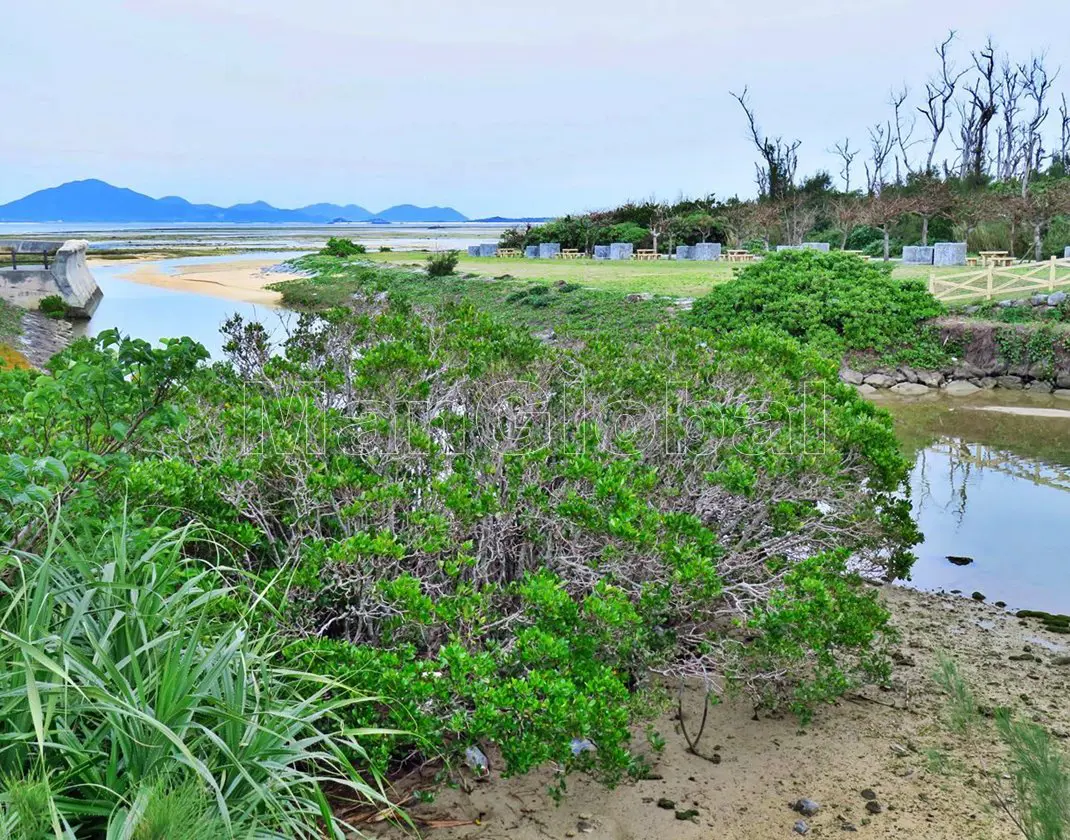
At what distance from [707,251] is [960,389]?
24.0 meters

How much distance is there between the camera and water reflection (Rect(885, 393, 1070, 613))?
7598 mm

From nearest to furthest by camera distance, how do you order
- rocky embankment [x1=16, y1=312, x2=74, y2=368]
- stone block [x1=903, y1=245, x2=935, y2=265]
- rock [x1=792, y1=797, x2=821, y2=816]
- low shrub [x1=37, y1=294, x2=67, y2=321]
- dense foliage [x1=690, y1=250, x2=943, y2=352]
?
rock [x1=792, y1=797, x2=821, y2=816]
dense foliage [x1=690, y1=250, x2=943, y2=352]
rocky embankment [x1=16, y1=312, x2=74, y2=368]
low shrub [x1=37, y1=294, x2=67, y2=321]
stone block [x1=903, y1=245, x2=935, y2=265]

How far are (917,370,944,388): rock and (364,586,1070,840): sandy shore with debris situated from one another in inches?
515

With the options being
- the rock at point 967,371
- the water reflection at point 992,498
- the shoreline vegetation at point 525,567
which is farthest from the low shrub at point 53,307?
the shoreline vegetation at point 525,567

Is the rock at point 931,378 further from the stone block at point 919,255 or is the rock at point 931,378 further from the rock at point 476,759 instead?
the stone block at point 919,255

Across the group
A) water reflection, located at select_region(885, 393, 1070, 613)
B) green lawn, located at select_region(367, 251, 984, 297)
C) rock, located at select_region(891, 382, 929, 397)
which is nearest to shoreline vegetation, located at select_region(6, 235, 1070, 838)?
water reflection, located at select_region(885, 393, 1070, 613)

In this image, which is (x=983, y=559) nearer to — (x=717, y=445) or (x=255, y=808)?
(x=717, y=445)

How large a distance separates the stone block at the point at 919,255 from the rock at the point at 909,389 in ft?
53.7

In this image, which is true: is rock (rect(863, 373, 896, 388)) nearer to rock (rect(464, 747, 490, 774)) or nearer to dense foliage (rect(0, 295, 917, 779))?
dense foliage (rect(0, 295, 917, 779))

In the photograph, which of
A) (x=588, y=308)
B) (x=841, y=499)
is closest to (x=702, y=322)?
(x=588, y=308)

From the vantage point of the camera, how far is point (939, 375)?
58.3 ft

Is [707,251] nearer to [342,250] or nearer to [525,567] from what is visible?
[342,250]

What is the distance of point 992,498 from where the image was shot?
10180 millimetres

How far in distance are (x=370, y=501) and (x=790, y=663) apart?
2.21 meters
